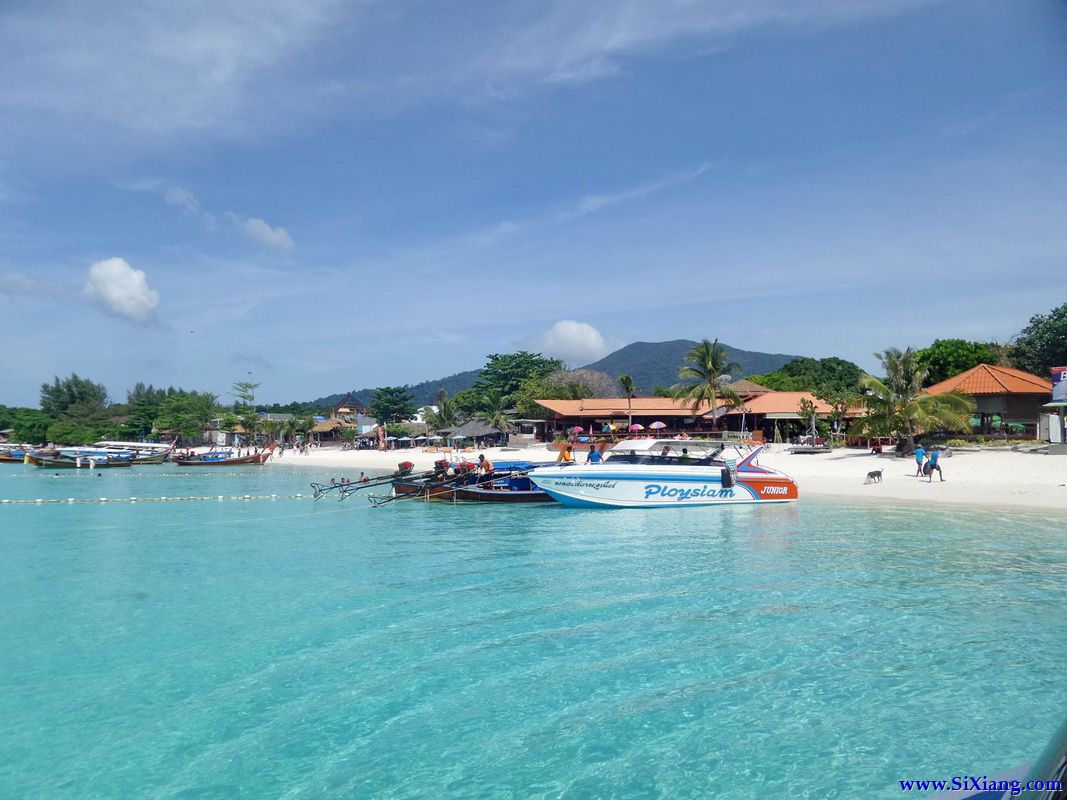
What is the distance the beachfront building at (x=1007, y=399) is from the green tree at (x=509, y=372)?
48.2 m

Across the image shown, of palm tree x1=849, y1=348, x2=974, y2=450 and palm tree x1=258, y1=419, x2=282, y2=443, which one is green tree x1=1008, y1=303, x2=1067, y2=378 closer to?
palm tree x1=849, y1=348, x2=974, y2=450

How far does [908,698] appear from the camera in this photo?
7.35m

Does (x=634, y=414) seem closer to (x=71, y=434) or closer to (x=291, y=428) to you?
(x=291, y=428)

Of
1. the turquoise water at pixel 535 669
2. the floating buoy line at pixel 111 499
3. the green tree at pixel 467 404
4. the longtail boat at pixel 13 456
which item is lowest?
the turquoise water at pixel 535 669

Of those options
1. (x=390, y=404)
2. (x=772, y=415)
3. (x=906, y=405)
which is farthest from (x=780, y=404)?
(x=390, y=404)

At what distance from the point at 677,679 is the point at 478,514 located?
52.9 ft

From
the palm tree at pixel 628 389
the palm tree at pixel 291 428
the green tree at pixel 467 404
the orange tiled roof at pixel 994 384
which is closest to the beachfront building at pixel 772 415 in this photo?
the palm tree at pixel 628 389

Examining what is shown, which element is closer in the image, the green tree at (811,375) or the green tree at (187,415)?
the green tree at (811,375)

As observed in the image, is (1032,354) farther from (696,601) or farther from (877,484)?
(696,601)

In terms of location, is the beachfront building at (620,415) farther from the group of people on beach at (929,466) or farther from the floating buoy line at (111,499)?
the floating buoy line at (111,499)

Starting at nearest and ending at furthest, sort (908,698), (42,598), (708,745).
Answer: (708,745) → (908,698) → (42,598)

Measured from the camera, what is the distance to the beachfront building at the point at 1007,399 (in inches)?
1542

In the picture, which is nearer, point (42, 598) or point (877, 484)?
point (42, 598)

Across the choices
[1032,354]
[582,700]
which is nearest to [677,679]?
[582,700]
